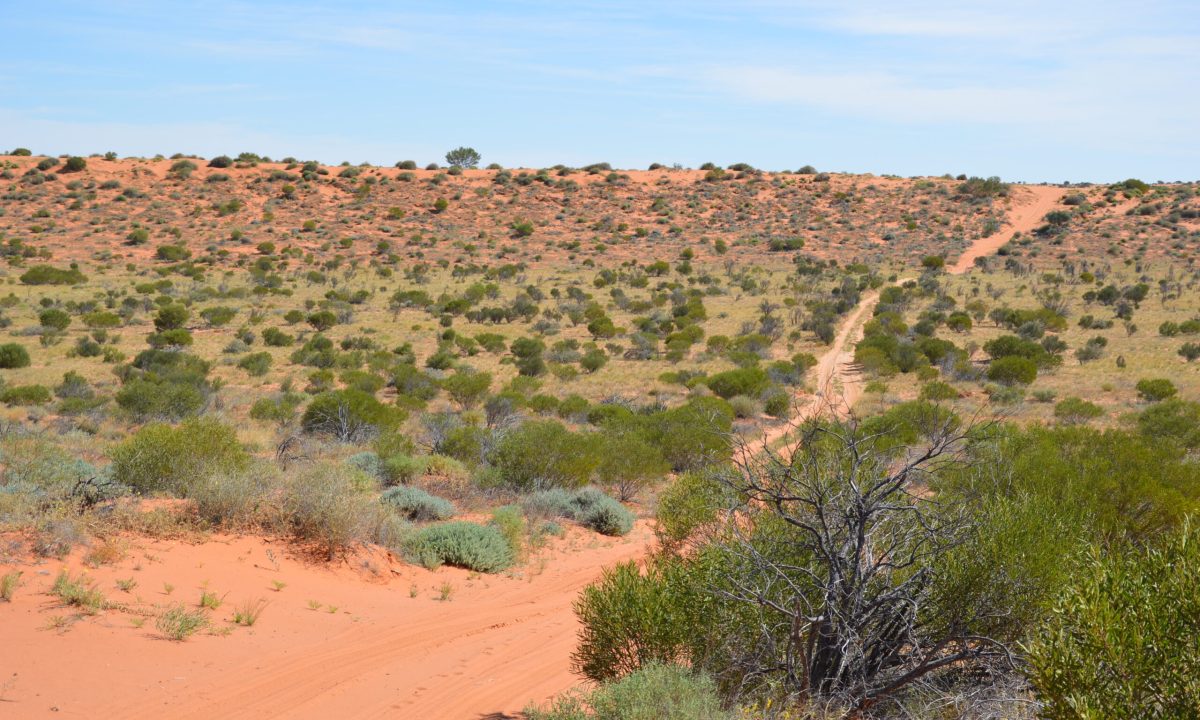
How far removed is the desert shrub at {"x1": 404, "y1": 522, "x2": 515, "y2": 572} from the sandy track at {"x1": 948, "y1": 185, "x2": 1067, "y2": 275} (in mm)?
48958

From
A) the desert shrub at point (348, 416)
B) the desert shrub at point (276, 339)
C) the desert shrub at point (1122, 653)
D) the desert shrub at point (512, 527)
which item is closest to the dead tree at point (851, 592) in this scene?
the desert shrub at point (1122, 653)

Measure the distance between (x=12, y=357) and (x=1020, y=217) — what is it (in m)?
67.5

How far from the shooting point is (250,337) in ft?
109

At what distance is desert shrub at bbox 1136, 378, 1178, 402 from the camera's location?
82.4 feet

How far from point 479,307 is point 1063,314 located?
25.7 meters

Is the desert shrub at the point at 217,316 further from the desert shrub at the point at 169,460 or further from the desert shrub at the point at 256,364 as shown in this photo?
the desert shrub at the point at 169,460

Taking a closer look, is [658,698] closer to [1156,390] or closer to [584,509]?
[584,509]

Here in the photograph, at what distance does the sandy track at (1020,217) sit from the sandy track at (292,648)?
167 ft

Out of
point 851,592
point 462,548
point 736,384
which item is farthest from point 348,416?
point 851,592

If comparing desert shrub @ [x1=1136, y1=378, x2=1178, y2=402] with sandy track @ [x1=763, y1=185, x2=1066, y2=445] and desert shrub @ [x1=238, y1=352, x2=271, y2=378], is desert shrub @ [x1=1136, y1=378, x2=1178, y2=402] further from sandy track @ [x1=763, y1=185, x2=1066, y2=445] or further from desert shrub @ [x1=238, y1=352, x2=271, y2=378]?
desert shrub @ [x1=238, y1=352, x2=271, y2=378]

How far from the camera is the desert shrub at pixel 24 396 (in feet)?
73.7

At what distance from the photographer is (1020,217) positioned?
234ft

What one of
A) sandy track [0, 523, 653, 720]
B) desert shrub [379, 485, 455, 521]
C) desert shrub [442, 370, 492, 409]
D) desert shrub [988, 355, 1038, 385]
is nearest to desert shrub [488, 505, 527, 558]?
desert shrub [379, 485, 455, 521]

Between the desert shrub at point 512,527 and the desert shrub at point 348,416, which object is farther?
the desert shrub at point 348,416
